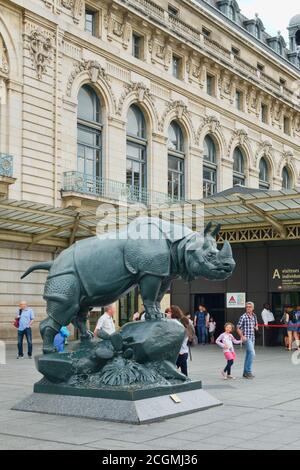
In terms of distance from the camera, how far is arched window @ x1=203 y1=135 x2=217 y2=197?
138 feet

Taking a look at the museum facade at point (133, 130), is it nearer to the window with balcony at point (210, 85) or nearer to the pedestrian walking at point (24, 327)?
the window with balcony at point (210, 85)

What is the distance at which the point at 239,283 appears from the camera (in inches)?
1123

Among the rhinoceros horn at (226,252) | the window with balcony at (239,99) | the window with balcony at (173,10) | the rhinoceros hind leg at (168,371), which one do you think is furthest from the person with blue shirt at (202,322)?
the window with balcony at (239,99)

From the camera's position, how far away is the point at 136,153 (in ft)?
121

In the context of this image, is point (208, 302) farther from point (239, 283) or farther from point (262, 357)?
point (262, 357)

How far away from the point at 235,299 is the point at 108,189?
9118mm

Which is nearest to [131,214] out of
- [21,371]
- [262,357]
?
[262,357]

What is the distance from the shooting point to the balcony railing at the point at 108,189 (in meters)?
31.2

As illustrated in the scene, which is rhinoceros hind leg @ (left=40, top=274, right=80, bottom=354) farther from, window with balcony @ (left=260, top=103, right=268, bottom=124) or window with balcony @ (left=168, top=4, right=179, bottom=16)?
window with balcony @ (left=260, top=103, right=268, bottom=124)

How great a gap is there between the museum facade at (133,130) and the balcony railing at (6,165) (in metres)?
0.06

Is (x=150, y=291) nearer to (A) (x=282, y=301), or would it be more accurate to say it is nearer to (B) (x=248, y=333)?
(B) (x=248, y=333)

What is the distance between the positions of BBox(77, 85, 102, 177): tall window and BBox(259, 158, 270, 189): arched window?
56.6ft
